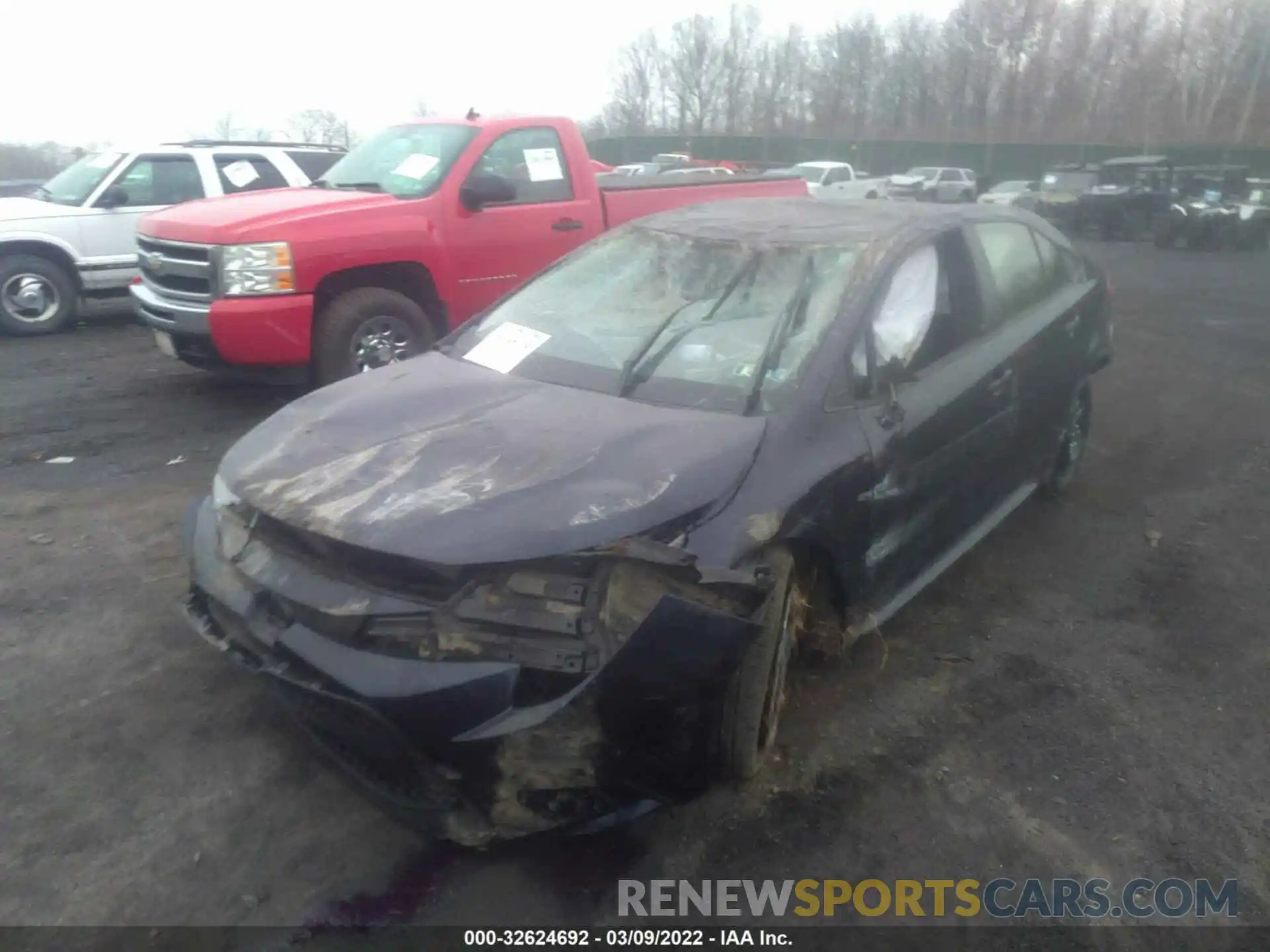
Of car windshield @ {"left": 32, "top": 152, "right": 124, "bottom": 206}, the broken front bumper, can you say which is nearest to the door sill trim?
the broken front bumper

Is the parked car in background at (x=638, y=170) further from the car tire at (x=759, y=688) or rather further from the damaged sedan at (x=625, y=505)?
the car tire at (x=759, y=688)

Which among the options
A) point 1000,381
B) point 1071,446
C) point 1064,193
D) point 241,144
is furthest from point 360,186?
point 1064,193

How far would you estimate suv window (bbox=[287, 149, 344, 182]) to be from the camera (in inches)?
406

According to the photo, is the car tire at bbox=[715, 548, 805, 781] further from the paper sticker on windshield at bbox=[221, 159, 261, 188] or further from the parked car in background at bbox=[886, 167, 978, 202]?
the parked car in background at bbox=[886, 167, 978, 202]

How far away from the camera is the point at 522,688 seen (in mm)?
2385

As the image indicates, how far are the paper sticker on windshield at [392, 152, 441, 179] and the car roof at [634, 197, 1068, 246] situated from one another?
2.96 meters

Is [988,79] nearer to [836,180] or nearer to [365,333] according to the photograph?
[836,180]

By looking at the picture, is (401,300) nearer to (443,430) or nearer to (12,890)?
(443,430)

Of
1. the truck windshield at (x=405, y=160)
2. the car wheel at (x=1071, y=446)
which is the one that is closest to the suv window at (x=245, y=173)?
the truck windshield at (x=405, y=160)

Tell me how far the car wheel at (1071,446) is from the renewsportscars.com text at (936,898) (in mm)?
2763

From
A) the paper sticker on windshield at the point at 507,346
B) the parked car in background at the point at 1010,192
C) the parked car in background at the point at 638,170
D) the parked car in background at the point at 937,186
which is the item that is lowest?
the parked car in background at the point at 937,186

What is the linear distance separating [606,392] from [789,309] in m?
0.70

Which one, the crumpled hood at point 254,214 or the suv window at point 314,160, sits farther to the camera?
the suv window at point 314,160

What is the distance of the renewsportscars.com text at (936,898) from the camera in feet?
8.43
